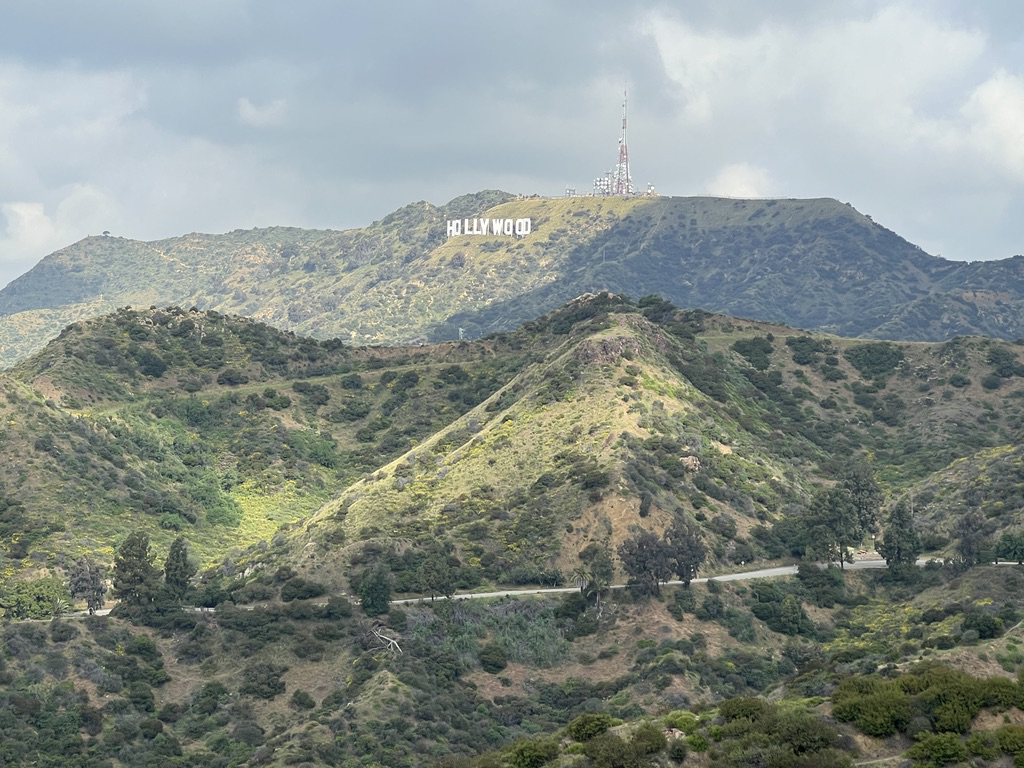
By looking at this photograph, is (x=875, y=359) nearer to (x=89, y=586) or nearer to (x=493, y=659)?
(x=493, y=659)

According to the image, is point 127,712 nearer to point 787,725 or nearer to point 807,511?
point 787,725

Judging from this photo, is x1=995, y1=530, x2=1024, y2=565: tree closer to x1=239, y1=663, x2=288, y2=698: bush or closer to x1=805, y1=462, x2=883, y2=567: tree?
x1=805, y1=462, x2=883, y2=567: tree

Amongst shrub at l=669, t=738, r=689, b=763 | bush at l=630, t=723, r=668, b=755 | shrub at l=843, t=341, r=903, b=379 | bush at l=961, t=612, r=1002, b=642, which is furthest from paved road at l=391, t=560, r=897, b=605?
shrub at l=843, t=341, r=903, b=379

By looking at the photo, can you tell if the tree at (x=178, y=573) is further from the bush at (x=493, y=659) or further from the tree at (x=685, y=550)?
the tree at (x=685, y=550)

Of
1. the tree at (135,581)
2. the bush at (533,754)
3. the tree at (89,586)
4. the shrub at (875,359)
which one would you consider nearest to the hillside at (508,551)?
the bush at (533,754)

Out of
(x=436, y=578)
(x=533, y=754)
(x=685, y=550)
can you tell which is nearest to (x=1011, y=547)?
(x=685, y=550)

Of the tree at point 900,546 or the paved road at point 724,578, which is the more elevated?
the tree at point 900,546
